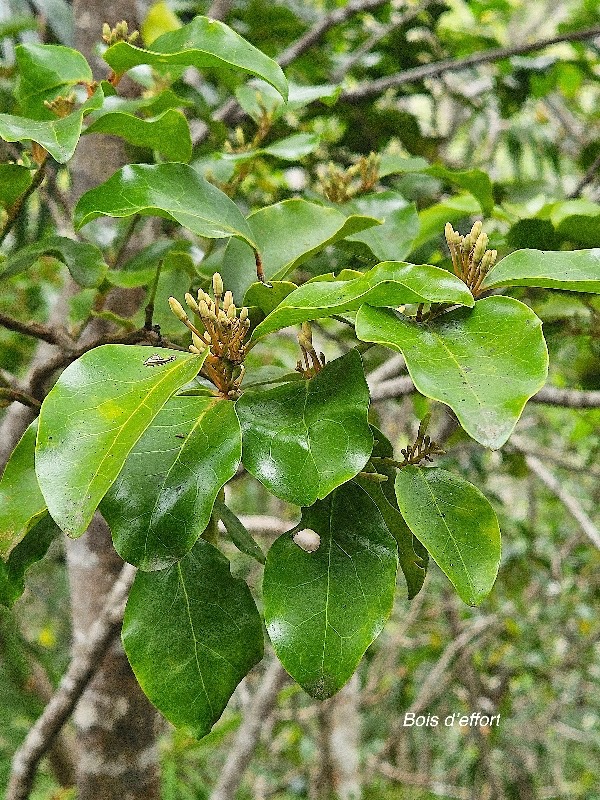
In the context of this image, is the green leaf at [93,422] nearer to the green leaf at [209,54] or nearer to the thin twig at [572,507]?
the green leaf at [209,54]

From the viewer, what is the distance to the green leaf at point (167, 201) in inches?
17.3

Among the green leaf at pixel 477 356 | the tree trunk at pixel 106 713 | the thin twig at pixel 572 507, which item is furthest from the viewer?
the thin twig at pixel 572 507

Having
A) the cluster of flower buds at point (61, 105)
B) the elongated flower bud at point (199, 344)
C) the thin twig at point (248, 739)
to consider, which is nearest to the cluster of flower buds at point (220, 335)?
the elongated flower bud at point (199, 344)

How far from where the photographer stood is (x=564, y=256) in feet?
1.32

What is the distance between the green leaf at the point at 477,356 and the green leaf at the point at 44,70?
0.35m

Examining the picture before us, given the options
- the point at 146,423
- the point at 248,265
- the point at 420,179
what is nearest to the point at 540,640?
the point at 420,179

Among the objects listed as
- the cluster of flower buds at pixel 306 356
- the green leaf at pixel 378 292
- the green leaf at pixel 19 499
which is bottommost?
the green leaf at pixel 19 499

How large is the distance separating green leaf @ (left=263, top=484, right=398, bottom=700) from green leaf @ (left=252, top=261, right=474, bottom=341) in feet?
0.43

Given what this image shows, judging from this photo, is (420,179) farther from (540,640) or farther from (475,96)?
(540,640)

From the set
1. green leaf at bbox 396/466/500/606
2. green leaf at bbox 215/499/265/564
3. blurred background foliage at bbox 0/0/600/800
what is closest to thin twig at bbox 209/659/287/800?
blurred background foliage at bbox 0/0/600/800

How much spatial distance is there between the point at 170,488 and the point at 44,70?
14.9 inches

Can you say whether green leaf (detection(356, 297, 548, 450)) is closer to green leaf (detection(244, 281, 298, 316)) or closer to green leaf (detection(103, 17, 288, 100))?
green leaf (detection(244, 281, 298, 316))

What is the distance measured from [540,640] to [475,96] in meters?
1.57

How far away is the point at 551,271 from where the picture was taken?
39cm
